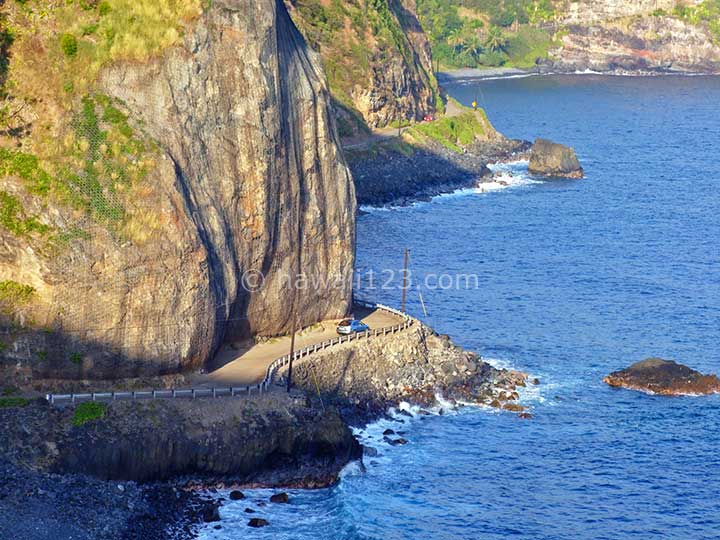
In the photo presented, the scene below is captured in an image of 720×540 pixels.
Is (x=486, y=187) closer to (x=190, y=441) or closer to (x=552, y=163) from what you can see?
(x=552, y=163)

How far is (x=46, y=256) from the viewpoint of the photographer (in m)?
80.2

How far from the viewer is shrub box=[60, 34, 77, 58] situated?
277 feet

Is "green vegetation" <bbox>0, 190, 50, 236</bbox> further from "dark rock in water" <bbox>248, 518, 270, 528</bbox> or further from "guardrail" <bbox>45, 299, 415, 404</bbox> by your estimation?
"dark rock in water" <bbox>248, 518, 270, 528</bbox>

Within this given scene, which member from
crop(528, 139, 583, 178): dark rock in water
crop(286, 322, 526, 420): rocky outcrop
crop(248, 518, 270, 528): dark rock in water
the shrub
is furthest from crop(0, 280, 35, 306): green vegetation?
crop(528, 139, 583, 178): dark rock in water

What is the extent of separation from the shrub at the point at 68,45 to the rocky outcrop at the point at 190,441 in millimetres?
23157

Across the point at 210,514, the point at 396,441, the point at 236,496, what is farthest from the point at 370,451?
the point at 210,514

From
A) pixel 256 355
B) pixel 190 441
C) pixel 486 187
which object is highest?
pixel 486 187

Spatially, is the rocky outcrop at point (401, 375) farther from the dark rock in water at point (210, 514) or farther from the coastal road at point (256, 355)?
the dark rock in water at point (210, 514)

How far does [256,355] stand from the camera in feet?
302

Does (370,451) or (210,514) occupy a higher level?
(370,451)

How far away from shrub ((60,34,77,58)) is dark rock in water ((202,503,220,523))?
31.2 meters

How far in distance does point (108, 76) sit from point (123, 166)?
6.53 m

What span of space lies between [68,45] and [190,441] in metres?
27.4

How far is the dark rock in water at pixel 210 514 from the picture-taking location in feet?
249
